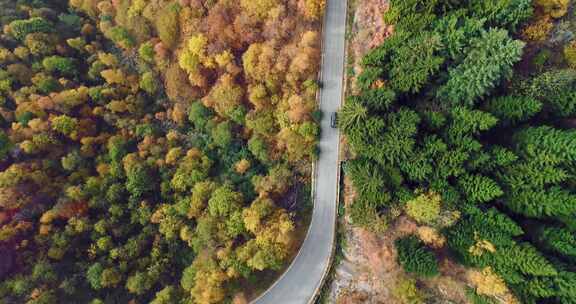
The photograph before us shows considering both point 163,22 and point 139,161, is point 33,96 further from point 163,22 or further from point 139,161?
point 163,22

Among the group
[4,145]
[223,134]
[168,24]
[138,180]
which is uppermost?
[168,24]

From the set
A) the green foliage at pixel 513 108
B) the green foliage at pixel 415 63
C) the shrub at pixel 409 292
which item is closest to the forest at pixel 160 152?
the green foliage at pixel 415 63

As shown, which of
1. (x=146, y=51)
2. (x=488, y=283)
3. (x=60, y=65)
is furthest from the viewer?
(x=60, y=65)

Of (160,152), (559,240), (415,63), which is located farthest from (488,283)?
(160,152)

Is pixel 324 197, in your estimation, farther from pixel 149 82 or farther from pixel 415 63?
pixel 149 82

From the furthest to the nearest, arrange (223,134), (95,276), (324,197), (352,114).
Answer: (223,134), (324,197), (95,276), (352,114)

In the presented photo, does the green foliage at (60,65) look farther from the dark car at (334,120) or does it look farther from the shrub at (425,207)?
the shrub at (425,207)

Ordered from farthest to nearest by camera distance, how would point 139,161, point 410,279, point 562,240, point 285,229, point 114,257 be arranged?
point 139,161 → point 114,257 → point 285,229 → point 410,279 → point 562,240

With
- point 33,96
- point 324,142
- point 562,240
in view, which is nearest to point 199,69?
point 324,142
